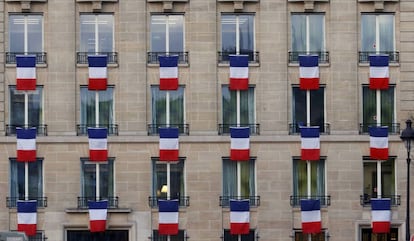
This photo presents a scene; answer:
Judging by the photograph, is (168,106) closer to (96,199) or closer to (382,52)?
(96,199)

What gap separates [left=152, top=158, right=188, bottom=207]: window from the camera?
50750 millimetres

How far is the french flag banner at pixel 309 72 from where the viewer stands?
5062 centimetres

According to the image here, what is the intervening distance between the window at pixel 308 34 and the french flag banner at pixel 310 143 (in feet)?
10.6

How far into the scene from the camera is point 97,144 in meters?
50.1

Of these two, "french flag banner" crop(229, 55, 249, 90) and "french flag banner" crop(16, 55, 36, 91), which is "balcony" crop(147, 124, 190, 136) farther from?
"french flag banner" crop(16, 55, 36, 91)

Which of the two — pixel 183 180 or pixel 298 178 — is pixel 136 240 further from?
pixel 298 178

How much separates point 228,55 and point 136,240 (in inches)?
352

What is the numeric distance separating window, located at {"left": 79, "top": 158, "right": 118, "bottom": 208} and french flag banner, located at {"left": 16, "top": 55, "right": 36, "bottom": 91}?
4.03 metres

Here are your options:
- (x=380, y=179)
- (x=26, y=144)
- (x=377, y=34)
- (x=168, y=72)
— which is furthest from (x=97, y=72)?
(x=380, y=179)

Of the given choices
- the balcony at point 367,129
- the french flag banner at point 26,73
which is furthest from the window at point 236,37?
the french flag banner at point 26,73

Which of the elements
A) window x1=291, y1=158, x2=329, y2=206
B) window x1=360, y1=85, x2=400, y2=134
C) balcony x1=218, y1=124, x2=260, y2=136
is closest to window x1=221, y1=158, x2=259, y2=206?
balcony x1=218, y1=124, x2=260, y2=136

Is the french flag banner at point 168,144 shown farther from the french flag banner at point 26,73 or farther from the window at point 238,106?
the french flag banner at point 26,73

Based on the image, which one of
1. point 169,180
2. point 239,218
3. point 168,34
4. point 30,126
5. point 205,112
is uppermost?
→ point 168,34

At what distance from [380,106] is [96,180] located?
12.8m
